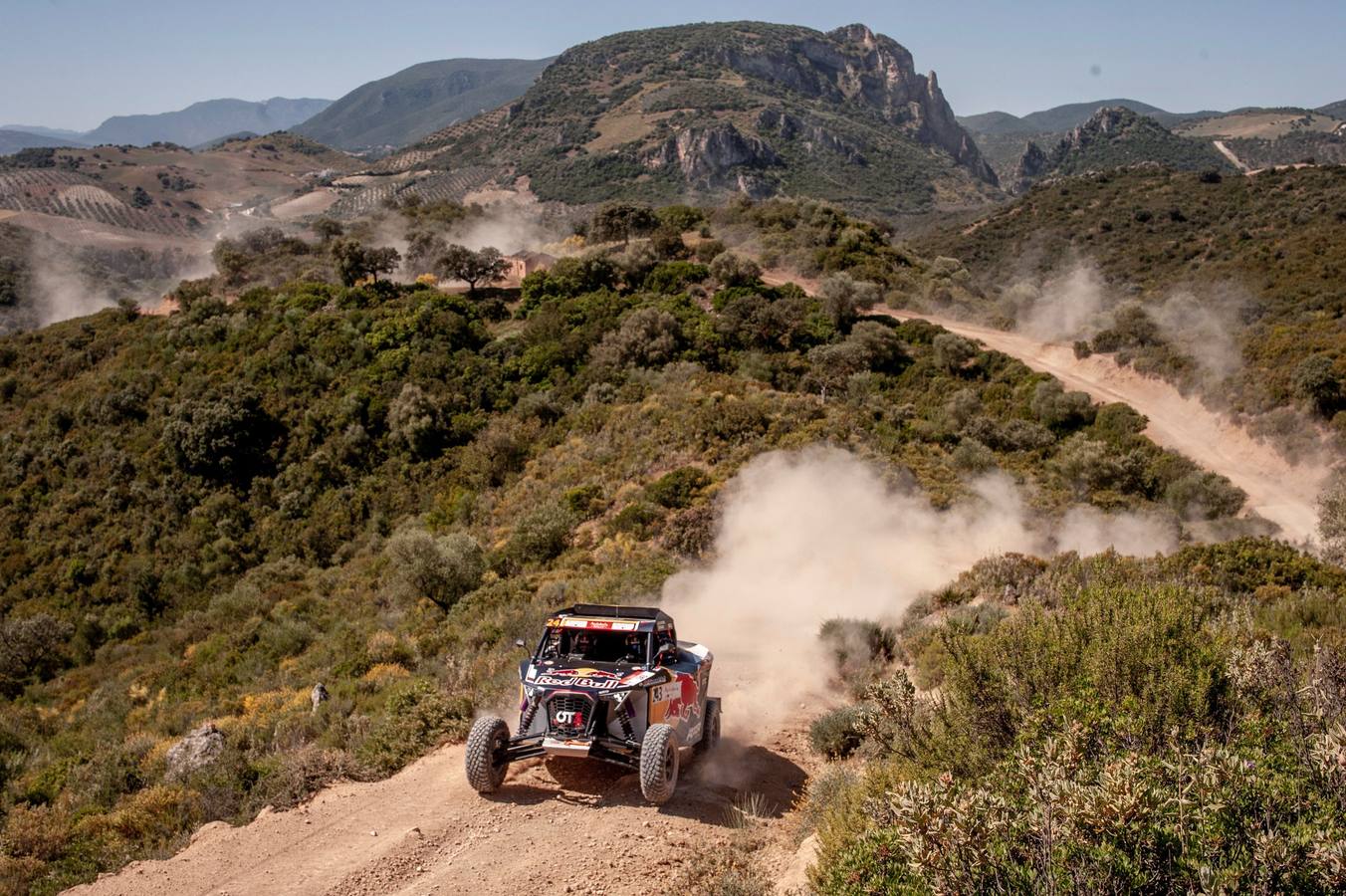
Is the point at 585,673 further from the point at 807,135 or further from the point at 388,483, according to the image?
the point at 807,135

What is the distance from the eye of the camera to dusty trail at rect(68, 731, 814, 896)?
302 inches

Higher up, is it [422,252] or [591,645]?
[422,252]

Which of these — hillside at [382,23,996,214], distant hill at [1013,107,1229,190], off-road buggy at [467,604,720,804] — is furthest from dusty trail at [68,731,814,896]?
distant hill at [1013,107,1229,190]

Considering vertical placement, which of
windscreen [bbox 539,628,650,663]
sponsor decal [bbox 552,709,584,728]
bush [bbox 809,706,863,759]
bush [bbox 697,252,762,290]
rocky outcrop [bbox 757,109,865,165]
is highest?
rocky outcrop [bbox 757,109,865,165]

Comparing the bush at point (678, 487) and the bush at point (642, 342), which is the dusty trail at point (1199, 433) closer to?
the bush at point (642, 342)

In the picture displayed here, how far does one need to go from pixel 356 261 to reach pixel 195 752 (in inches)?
1486

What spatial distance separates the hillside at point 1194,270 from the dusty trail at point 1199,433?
90cm

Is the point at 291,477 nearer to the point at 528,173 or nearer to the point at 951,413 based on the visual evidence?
the point at 951,413

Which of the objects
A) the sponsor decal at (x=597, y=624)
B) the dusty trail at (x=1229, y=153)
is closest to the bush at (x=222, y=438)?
the sponsor decal at (x=597, y=624)

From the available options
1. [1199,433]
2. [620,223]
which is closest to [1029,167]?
[620,223]

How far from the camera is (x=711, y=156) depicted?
14950cm

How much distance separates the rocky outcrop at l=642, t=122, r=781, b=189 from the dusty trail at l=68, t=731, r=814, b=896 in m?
143

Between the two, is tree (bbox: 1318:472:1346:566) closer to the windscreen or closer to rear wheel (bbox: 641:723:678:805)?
the windscreen

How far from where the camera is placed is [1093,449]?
27312mm
